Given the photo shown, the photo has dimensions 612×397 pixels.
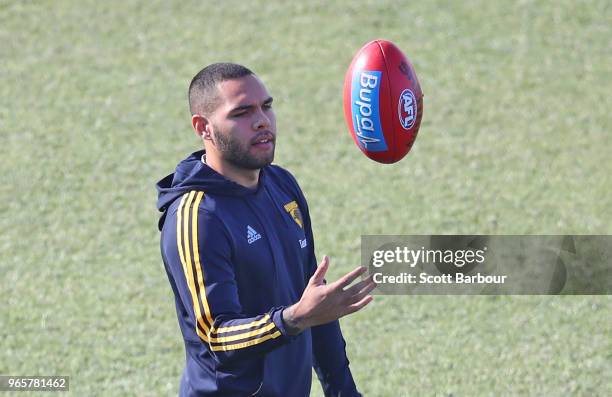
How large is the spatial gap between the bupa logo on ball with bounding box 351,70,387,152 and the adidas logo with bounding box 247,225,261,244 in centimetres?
187

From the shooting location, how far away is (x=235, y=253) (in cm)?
508

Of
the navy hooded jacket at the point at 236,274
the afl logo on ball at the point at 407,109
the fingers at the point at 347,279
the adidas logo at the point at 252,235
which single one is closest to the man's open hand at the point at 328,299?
the fingers at the point at 347,279

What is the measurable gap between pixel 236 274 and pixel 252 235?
0.20 metres

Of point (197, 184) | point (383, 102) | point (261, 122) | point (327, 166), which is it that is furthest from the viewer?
point (327, 166)

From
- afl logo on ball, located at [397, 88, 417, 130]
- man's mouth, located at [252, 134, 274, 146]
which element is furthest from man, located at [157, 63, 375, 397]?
afl logo on ball, located at [397, 88, 417, 130]

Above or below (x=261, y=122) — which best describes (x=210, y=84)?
above

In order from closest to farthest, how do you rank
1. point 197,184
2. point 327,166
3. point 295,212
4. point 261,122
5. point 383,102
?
point 261,122
point 197,184
point 295,212
point 383,102
point 327,166

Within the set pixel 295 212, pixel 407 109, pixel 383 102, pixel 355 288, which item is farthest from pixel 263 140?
pixel 383 102

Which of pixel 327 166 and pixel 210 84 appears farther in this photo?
pixel 327 166

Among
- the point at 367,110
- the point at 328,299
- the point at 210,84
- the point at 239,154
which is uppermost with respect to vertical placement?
the point at 210,84

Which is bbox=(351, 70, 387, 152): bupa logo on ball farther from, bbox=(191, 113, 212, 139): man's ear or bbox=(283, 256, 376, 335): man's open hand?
bbox=(283, 256, 376, 335): man's open hand

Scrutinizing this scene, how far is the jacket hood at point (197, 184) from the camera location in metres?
5.17

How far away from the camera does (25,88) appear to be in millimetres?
13734

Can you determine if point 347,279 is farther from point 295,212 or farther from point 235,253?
point 295,212
